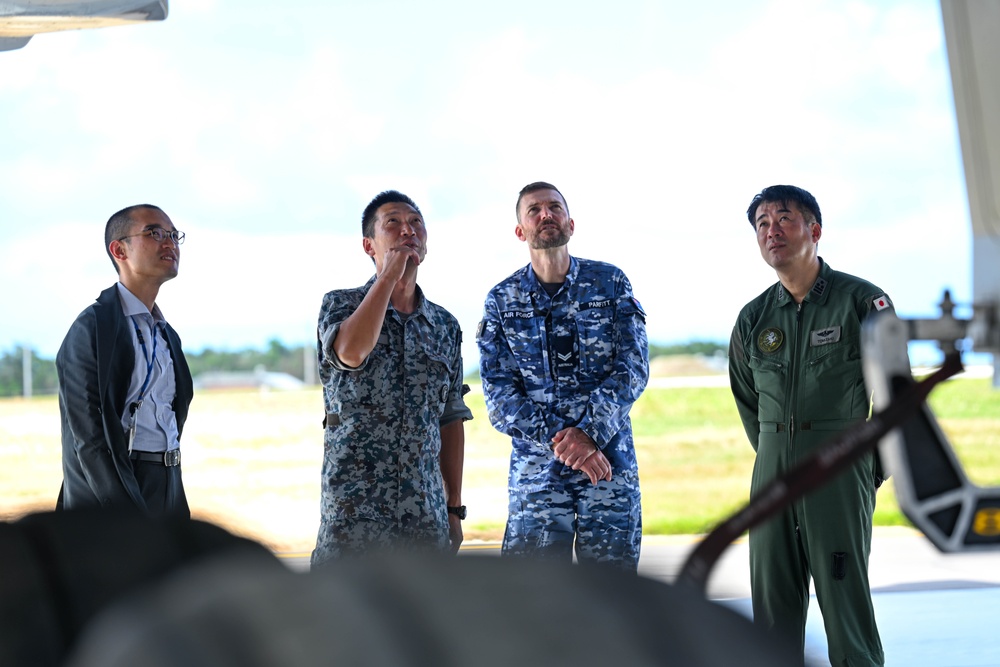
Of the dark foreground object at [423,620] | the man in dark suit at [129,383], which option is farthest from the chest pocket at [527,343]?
the dark foreground object at [423,620]

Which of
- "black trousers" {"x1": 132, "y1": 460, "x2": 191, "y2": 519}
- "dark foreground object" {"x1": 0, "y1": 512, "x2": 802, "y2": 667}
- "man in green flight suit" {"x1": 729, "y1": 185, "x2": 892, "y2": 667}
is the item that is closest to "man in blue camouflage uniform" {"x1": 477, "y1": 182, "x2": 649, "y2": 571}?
"man in green flight suit" {"x1": 729, "y1": 185, "x2": 892, "y2": 667}

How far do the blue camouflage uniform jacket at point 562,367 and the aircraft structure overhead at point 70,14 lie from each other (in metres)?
2.36

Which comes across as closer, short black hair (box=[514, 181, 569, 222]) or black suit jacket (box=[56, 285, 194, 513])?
black suit jacket (box=[56, 285, 194, 513])

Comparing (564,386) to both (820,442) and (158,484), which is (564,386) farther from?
(158,484)

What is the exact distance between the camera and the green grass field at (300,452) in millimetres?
16109

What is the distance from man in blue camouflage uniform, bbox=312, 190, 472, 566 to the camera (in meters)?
3.01

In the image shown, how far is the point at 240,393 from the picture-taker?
19.6 m

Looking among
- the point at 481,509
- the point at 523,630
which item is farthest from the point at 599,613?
the point at 481,509

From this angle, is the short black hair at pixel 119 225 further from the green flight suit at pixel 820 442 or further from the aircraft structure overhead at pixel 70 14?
the aircraft structure overhead at pixel 70 14

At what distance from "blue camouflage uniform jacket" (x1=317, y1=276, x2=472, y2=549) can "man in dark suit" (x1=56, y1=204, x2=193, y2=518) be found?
45cm

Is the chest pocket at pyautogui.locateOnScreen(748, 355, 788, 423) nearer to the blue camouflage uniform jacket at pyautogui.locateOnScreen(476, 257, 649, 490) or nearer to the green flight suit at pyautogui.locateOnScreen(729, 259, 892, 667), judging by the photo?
the green flight suit at pyautogui.locateOnScreen(729, 259, 892, 667)

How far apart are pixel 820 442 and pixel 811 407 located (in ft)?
0.45

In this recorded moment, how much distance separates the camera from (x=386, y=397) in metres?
3.10

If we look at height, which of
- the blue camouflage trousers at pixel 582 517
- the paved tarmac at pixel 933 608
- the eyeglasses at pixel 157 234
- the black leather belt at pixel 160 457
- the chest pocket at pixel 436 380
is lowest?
the paved tarmac at pixel 933 608
